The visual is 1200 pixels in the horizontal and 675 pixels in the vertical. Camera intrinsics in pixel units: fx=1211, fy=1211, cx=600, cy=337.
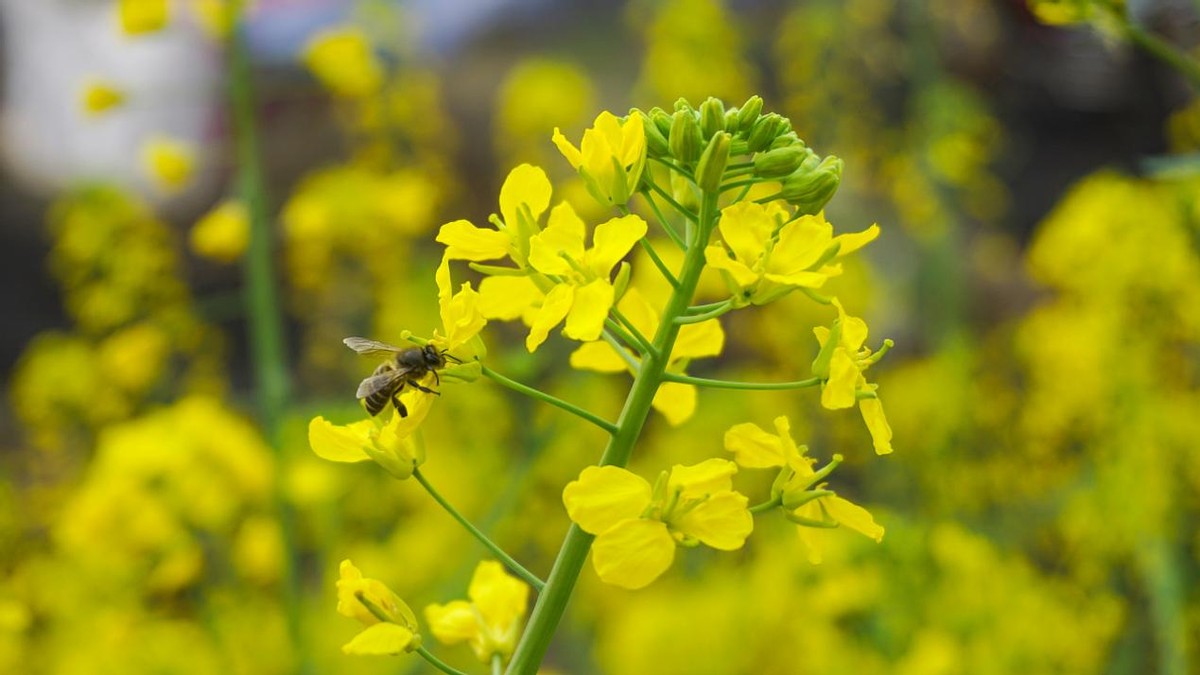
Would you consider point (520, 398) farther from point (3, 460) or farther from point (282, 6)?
point (282, 6)

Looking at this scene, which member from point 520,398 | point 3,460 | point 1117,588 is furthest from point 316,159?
point 1117,588

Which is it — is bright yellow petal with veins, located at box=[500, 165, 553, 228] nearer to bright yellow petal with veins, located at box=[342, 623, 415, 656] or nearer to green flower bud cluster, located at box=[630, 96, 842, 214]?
green flower bud cluster, located at box=[630, 96, 842, 214]

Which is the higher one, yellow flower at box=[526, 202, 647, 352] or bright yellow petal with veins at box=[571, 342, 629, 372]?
yellow flower at box=[526, 202, 647, 352]

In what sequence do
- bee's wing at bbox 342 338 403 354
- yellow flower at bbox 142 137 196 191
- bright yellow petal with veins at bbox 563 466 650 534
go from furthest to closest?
yellow flower at bbox 142 137 196 191
bee's wing at bbox 342 338 403 354
bright yellow petal with veins at bbox 563 466 650 534

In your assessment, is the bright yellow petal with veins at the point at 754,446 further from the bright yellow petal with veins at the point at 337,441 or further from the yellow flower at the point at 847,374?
the bright yellow petal with veins at the point at 337,441

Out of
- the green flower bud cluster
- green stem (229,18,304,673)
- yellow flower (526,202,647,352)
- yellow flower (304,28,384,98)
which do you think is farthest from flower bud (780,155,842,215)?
yellow flower (304,28,384,98)

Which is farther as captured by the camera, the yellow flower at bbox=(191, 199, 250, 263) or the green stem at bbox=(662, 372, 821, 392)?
the yellow flower at bbox=(191, 199, 250, 263)
